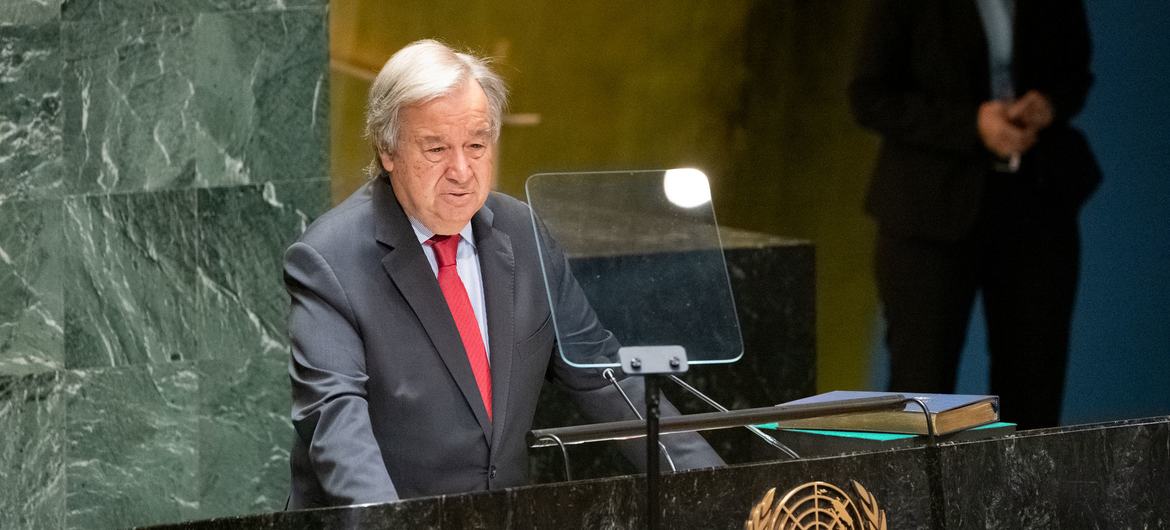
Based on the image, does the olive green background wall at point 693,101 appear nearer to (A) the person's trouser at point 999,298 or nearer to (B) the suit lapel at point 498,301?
(A) the person's trouser at point 999,298

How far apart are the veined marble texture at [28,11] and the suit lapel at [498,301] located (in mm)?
1703

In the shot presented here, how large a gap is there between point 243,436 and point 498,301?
5.56 ft

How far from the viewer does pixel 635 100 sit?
13.8 feet

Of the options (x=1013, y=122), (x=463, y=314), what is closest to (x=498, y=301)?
(x=463, y=314)

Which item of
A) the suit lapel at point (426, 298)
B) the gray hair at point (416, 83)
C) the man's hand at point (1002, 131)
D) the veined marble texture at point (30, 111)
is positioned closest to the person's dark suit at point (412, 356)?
the suit lapel at point (426, 298)

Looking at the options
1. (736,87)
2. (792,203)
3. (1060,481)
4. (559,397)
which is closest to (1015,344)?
(792,203)

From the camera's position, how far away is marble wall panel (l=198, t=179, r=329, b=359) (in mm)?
3908

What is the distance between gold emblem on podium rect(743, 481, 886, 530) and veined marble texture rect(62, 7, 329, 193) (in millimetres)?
2215

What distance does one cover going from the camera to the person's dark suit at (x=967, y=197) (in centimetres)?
436

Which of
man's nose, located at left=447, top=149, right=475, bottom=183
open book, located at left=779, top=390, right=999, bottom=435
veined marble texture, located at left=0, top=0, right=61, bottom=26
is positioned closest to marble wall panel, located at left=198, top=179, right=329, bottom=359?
veined marble texture, located at left=0, top=0, right=61, bottom=26

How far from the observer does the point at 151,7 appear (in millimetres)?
3832

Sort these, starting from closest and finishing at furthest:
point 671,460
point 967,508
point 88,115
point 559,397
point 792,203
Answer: point 967,508, point 671,460, point 88,115, point 559,397, point 792,203

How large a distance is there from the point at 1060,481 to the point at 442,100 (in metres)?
1.17

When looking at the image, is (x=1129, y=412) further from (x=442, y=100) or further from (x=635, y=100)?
(x=442, y=100)
